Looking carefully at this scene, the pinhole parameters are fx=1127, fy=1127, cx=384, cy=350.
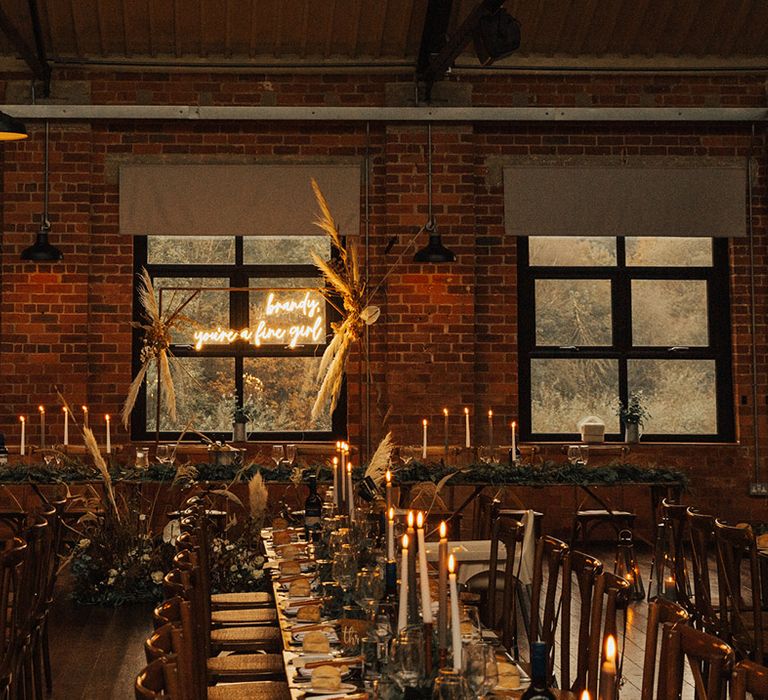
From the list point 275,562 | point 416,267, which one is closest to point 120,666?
point 275,562

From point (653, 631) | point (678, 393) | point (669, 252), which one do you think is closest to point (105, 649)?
point (653, 631)

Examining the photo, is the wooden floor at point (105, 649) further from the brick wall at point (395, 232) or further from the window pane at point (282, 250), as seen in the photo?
the window pane at point (282, 250)

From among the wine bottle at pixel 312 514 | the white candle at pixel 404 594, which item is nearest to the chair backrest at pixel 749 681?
the white candle at pixel 404 594

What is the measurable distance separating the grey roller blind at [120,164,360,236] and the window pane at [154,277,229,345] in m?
0.49

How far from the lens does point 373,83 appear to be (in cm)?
1014

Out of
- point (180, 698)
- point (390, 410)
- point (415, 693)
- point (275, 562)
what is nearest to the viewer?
point (180, 698)

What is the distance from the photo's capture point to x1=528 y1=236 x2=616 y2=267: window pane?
1038 centimetres

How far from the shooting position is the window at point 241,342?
10.2 metres

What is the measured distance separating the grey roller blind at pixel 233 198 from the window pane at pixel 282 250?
0.96ft

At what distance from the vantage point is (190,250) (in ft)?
33.8

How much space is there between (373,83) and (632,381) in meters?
3.61

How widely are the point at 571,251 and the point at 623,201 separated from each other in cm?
65

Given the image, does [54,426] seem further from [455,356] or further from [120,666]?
[120,666]

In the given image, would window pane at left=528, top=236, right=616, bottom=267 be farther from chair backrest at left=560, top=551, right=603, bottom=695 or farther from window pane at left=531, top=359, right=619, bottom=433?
chair backrest at left=560, top=551, right=603, bottom=695
